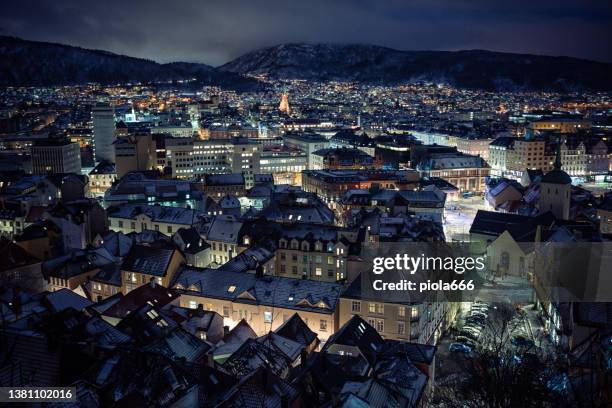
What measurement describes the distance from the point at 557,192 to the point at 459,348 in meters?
30.3

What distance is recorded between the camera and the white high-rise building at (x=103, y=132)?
112 m

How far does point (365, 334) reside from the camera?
29.6 m

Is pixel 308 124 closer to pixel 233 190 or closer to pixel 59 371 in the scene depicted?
pixel 233 190

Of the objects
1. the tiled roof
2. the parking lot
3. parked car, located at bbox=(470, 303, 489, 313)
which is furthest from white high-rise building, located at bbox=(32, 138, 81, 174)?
parked car, located at bbox=(470, 303, 489, 313)

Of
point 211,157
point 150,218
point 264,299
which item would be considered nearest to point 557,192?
point 264,299

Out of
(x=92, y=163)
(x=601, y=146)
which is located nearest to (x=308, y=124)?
(x=92, y=163)

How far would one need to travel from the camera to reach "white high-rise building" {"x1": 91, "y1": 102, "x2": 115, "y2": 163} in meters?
112

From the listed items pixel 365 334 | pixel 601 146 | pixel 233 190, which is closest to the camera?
pixel 365 334

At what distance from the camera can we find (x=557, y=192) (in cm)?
5741

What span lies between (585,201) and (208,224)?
45110mm

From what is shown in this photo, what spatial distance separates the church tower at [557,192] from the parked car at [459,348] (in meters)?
28.7

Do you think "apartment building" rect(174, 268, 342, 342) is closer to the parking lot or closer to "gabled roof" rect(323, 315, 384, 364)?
"gabled roof" rect(323, 315, 384, 364)

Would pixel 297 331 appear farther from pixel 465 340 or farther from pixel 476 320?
pixel 476 320

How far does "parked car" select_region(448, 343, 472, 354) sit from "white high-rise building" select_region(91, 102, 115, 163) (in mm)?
92504
